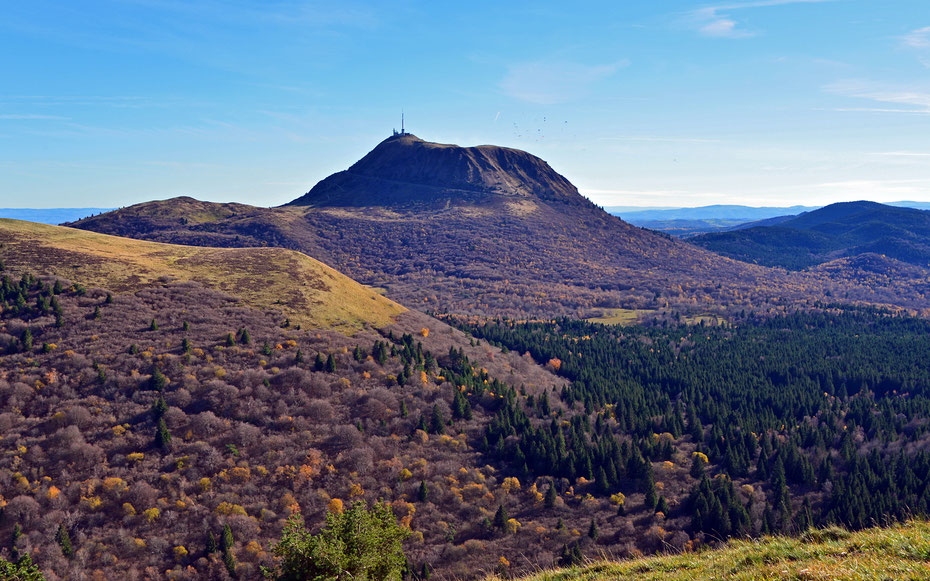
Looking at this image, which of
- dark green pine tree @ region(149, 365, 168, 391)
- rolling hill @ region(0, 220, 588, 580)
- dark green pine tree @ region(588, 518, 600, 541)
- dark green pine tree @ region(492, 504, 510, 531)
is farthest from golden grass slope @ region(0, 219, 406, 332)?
dark green pine tree @ region(588, 518, 600, 541)

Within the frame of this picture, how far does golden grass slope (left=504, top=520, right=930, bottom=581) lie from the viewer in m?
16.5

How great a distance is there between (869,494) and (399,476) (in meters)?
92.5

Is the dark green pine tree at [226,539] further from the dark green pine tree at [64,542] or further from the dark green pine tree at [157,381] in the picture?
the dark green pine tree at [157,381]

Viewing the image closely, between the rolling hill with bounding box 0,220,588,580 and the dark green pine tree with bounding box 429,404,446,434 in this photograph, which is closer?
the rolling hill with bounding box 0,220,588,580

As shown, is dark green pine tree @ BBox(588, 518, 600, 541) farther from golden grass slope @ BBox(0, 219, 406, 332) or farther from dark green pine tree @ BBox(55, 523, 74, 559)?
dark green pine tree @ BBox(55, 523, 74, 559)

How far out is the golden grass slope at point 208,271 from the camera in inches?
4904

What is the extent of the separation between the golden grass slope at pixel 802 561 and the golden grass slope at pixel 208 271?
114 metres

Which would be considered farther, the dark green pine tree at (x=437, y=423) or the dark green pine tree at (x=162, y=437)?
the dark green pine tree at (x=437, y=423)

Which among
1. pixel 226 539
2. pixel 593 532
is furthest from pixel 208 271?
pixel 593 532

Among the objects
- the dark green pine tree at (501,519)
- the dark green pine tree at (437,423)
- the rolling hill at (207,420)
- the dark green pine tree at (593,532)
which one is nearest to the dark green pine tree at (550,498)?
the rolling hill at (207,420)

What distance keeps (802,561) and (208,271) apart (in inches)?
6069

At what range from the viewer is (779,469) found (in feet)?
356

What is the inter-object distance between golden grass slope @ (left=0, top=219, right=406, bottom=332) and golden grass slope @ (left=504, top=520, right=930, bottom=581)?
11432 cm

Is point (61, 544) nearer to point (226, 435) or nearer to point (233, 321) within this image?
point (226, 435)
